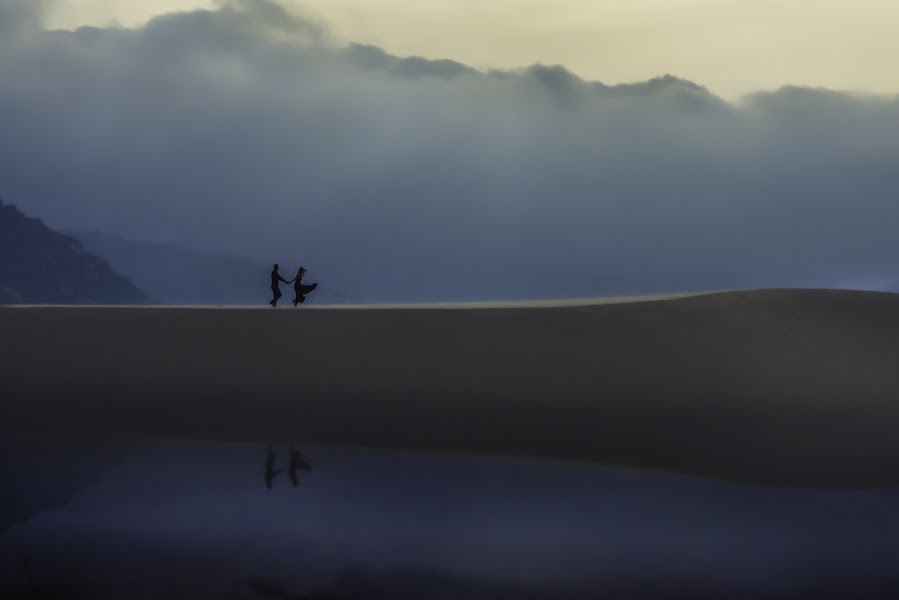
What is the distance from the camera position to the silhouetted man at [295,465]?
578 cm

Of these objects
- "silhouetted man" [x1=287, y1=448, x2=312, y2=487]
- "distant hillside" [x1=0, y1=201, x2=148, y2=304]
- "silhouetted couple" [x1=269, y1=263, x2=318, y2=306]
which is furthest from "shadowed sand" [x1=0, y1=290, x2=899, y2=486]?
"distant hillside" [x1=0, y1=201, x2=148, y2=304]

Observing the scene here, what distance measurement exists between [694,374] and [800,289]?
245 centimetres

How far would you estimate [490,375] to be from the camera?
9000 mm

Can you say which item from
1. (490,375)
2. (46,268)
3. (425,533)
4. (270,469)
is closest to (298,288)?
(490,375)

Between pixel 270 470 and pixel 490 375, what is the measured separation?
130 inches

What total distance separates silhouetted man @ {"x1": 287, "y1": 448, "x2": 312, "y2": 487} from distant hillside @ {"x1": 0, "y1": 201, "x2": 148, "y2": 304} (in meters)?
136

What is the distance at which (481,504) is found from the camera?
517 cm

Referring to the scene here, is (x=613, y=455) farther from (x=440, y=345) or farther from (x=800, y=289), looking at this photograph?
(x=800, y=289)

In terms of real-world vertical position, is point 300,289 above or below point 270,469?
above

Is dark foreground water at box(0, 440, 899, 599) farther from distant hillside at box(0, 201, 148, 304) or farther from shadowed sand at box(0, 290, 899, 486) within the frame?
distant hillside at box(0, 201, 148, 304)

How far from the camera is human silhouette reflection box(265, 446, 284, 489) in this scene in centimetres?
572

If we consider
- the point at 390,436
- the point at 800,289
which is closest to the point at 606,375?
the point at 390,436

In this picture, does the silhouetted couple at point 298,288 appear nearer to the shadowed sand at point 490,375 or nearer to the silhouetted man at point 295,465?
the shadowed sand at point 490,375

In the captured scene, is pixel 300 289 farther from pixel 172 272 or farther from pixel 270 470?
pixel 172 272
